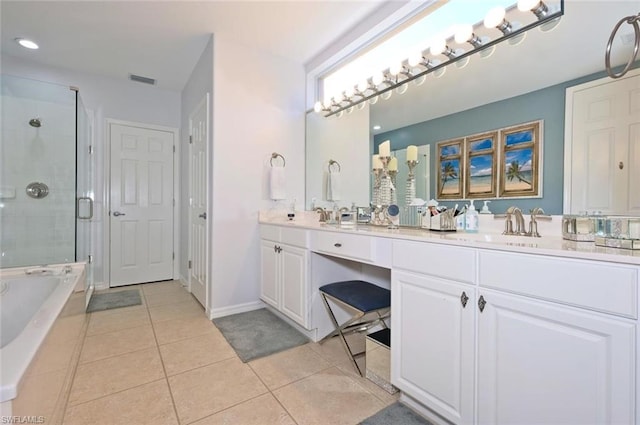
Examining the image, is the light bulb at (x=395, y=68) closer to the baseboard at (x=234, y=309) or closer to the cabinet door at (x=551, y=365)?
the cabinet door at (x=551, y=365)

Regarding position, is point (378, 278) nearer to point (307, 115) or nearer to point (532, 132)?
point (532, 132)

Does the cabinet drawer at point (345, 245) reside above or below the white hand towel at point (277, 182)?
below

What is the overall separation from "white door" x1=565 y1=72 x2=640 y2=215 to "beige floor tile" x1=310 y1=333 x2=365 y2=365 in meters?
1.47

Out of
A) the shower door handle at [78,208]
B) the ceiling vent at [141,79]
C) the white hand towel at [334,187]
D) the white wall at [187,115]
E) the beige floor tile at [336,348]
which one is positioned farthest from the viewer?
the ceiling vent at [141,79]

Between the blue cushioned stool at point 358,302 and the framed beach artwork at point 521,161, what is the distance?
0.87m

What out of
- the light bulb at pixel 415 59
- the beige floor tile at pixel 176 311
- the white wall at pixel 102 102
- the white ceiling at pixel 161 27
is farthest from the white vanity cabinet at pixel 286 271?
the white wall at pixel 102 102

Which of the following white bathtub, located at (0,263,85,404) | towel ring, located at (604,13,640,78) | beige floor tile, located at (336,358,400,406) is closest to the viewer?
white bathtub, located at (0,263,85,404)

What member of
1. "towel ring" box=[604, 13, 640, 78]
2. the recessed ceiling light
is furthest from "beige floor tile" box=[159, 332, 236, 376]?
the recessed ceiling light

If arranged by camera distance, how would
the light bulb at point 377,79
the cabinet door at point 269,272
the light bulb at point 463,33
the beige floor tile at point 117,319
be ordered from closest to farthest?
the light bulb at point 463,33
the light bulb at point 377,79
the beige floor tile at point 117,319
the cabinet door at point 269,272

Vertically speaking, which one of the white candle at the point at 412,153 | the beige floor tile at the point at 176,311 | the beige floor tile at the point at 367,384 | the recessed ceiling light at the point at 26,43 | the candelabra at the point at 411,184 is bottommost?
the beige floor tile at the point at 367,384

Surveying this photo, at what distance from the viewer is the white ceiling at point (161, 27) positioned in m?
2.16

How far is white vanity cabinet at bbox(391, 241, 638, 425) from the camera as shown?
2.69ft

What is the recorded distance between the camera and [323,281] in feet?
7.00

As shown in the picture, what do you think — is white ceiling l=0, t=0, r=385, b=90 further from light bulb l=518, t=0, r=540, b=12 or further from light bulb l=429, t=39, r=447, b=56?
light bulb l=518, t=0, r=540, b=12
